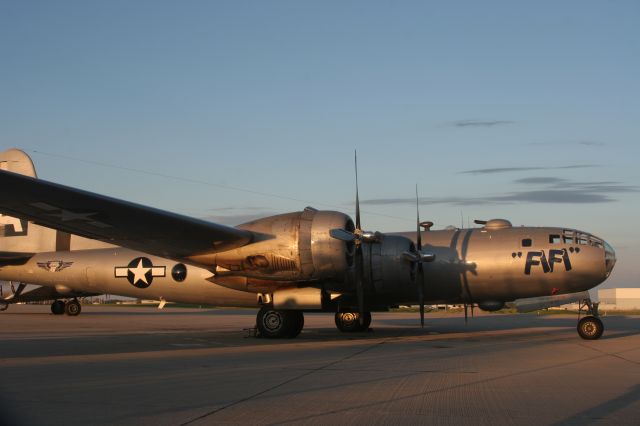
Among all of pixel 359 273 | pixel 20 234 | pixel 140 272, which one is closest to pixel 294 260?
pixel 359 273

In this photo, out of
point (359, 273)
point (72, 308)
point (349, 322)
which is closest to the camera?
point (359, 273)

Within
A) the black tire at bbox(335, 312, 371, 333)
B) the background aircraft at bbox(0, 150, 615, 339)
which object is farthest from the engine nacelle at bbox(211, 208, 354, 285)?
the black tire at bbox(335, 312, 371, 333)

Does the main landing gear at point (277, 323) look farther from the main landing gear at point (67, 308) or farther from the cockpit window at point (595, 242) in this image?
the main landing gear at point (67, 308)

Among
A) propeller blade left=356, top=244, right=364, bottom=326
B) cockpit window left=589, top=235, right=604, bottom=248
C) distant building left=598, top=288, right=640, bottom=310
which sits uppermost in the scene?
cockpit window left=589, top=235, right=604, bottom=248

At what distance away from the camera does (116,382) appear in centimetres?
1029

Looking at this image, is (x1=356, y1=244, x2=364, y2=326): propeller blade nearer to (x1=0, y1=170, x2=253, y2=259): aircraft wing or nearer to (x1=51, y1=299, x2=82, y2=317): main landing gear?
(x1=0, y1=170, x2=253, y2=259): aircraft wing

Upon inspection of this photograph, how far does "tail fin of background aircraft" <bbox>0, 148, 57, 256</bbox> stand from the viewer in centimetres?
2581

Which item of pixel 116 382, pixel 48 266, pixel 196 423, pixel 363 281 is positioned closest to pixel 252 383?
pixel 116 382

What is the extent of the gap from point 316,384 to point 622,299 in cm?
7635

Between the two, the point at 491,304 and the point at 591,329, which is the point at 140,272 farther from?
the point at 591,329

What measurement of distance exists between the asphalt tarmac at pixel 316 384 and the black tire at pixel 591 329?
226 cm

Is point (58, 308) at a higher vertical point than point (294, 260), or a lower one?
lower

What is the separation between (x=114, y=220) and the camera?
17312mm

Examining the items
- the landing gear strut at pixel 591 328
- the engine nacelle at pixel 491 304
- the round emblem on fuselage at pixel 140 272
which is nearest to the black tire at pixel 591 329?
the landing gear strut at pixel 591 328
